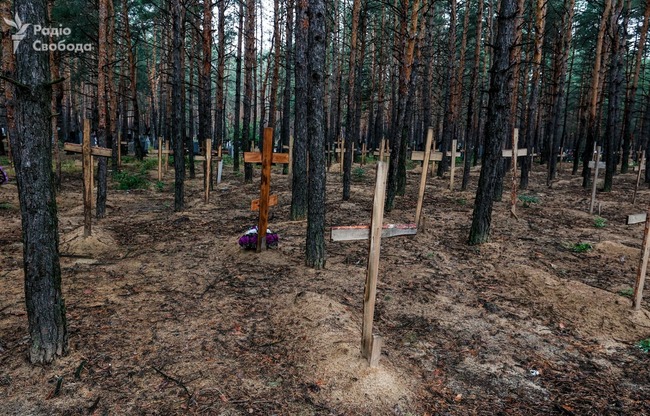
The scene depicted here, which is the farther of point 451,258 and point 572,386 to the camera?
point 451,258

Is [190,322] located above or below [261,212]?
below

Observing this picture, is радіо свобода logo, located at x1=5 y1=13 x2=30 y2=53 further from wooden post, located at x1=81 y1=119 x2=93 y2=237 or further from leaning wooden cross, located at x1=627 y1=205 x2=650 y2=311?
leaning wooden cross, located at x1=627 y1=205 x2=650 y2=311

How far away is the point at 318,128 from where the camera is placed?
605cm

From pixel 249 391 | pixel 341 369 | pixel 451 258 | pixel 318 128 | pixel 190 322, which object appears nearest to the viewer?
pixel 249 391

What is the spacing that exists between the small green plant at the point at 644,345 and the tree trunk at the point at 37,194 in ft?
20.3

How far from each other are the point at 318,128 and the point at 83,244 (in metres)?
4.87

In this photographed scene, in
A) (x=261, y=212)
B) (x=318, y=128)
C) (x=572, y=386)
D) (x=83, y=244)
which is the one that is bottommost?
(x=572, y=386)

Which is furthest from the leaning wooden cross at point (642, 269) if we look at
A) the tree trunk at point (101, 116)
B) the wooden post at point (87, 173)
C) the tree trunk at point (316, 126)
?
the tree trunk at point (101, 116)

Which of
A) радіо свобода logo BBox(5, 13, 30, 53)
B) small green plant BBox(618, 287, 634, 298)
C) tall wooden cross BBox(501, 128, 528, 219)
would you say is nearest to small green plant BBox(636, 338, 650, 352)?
small green plant BBox(618, 287, 634, 298)

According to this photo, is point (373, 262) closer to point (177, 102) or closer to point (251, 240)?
point (251, 240)

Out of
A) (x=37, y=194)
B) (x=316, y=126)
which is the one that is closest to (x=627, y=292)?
(x=316, y=126)

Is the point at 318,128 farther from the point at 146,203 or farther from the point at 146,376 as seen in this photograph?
the point at 146,203

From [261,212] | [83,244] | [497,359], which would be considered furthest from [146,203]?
[497,359]

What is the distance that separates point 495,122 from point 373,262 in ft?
18.0
